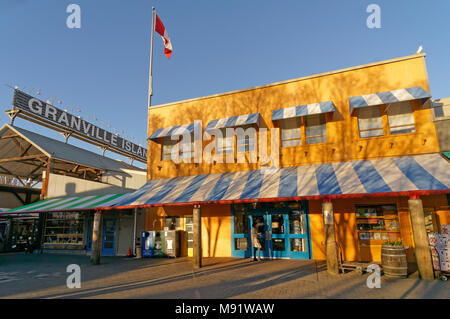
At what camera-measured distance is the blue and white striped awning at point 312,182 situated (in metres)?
8.06

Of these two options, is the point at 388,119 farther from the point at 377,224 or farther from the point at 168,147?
the point at 168,147

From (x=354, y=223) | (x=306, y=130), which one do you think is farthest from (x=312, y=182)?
(x=306, y=130)

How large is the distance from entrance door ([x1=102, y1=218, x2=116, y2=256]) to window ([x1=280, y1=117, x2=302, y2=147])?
419 inches

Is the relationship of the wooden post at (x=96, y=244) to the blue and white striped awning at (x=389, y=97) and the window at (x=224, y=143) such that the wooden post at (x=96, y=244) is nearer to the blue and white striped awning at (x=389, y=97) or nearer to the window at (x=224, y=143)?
the window at (x=224, y=143)

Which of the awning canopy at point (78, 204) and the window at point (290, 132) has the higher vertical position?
the window at point (290, 132)

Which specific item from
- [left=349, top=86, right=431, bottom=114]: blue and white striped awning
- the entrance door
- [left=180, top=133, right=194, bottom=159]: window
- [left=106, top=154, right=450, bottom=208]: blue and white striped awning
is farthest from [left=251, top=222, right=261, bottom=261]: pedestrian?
the entrance door

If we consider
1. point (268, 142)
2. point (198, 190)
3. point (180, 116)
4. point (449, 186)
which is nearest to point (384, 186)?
point (449, 186)

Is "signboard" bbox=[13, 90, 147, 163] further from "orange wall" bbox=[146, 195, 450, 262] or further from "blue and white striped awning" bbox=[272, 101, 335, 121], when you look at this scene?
"blue and white striped awning" bbox=[272, 101, 335, 121]

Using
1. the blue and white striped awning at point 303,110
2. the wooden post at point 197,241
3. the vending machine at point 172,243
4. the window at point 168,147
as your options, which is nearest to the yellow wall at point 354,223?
the blue and white striped awning at point 303,110

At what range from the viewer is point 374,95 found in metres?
10.1

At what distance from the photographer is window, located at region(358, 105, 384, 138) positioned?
10.5 meters

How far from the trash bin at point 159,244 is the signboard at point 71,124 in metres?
13.4

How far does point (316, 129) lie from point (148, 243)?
9.64m

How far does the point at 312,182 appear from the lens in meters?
9.39
